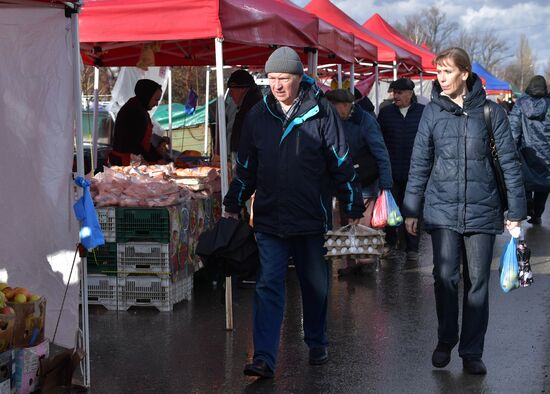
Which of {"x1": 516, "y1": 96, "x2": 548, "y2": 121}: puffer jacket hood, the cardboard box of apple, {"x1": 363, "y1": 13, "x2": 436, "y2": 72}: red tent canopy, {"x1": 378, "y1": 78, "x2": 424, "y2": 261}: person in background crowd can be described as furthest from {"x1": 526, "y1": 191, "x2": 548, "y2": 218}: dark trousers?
the cardboard box of apple

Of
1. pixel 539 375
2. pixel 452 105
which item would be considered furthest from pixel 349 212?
pixel 539 375

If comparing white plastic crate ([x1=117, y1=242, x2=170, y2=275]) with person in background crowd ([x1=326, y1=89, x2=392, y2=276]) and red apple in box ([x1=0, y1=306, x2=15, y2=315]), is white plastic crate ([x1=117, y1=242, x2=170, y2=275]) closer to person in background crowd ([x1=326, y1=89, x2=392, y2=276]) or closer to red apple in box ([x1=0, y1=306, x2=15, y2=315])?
person in background crowd ([x1=326, y1=89, x2=392, y2=276])

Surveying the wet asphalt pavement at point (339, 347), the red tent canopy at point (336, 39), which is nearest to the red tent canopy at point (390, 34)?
the red tent canopy at point (336, 39)

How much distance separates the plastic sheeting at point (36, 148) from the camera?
19.4 ft

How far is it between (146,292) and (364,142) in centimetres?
293

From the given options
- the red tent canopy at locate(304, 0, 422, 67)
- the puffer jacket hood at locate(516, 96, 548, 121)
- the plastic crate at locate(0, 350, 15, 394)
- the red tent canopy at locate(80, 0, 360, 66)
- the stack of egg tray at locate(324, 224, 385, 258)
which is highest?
the red tent canopy at locate(304, 0, 422, 67)

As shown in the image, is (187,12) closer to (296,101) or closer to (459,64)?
(296,101)

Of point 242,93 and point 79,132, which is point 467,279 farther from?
point 242,93

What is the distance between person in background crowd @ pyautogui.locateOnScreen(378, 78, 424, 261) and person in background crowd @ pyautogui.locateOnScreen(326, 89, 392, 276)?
1096 millimetres

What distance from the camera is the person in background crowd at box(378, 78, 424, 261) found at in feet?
37.3

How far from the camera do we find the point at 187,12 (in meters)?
7.84

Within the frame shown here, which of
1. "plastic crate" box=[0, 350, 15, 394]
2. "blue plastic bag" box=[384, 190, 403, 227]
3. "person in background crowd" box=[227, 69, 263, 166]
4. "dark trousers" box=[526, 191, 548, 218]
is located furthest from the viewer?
"dark trousers" box=[526, 191, 548, 218]

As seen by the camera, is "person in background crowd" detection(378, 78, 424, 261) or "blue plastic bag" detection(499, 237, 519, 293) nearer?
"blue plastic bag" detection(499, 237, 519, 293)

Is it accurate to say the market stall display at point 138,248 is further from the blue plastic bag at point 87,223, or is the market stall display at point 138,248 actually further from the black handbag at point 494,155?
the black handbag at point 494,155
